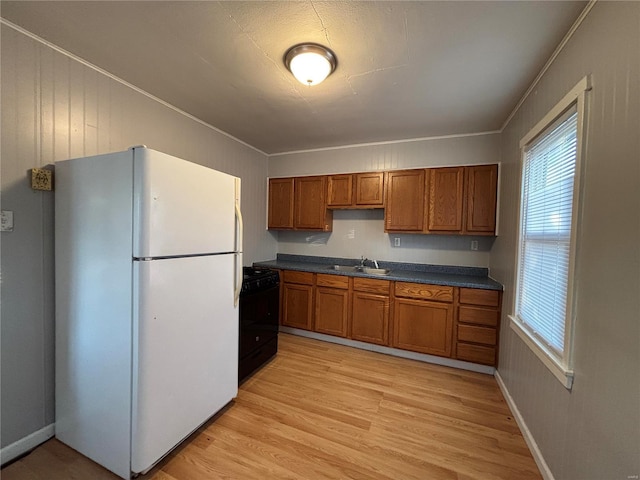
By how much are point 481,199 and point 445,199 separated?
0.35 m

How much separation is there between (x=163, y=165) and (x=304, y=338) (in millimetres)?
2670

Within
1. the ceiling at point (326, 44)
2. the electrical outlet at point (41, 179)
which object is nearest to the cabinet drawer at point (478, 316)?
the ceiling at point (326, 44)

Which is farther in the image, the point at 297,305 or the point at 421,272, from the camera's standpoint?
the point at 297,305

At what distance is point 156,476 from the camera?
1.41 meters

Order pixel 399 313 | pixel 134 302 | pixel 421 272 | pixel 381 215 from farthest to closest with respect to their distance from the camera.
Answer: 1. pixel 381 215
2. pixel 421 272
3. pixel 399 313
4. pixel 134 302

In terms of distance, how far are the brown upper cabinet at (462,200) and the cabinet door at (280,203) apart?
1864 millimetres

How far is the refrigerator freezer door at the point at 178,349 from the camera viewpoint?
1331mm

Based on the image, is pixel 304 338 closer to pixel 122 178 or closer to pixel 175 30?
pixel 122 178

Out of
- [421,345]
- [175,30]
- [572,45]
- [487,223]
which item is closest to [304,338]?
[421,345]

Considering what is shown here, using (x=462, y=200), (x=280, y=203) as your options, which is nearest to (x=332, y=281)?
(x=280, y=203)

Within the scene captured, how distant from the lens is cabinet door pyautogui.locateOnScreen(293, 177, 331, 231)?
351cm

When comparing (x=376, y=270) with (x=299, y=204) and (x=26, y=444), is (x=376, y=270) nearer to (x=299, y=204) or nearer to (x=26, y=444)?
(x=299, y=204)

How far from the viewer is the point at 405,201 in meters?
3.08

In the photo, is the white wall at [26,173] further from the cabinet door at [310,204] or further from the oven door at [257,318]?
the cabinet door at [310,204]
